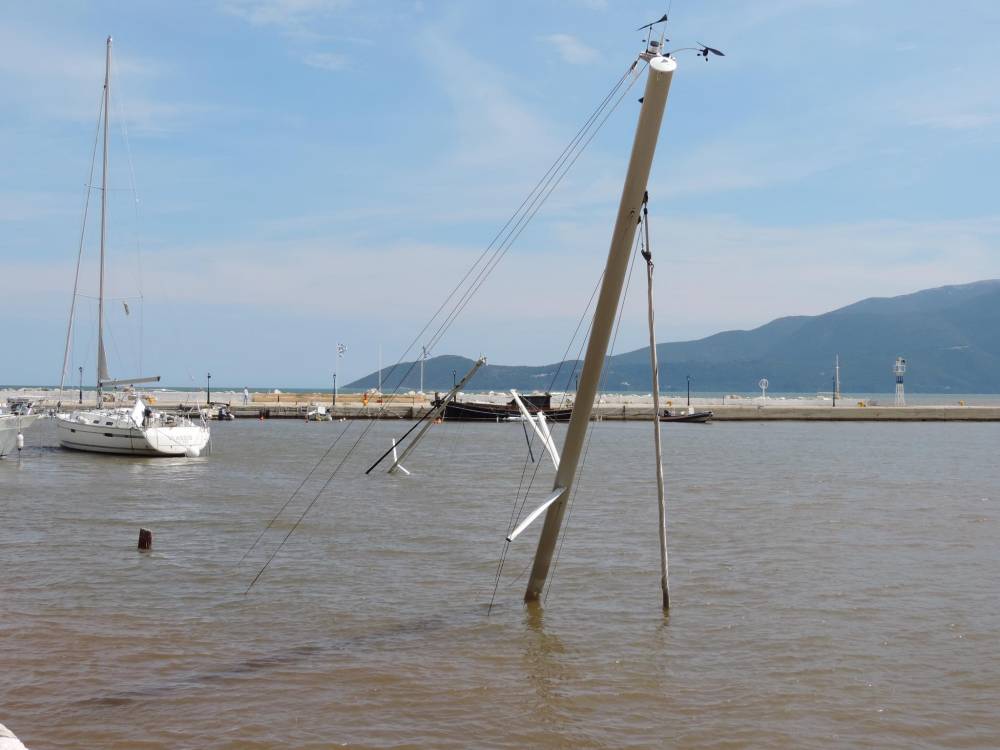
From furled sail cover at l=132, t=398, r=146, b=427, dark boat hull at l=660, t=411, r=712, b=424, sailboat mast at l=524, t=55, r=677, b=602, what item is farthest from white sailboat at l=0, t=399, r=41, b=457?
dark boat hull at l=660, t=411, r=712, b=424

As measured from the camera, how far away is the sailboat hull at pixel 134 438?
1863 inches

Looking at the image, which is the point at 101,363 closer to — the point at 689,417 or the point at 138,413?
the point at 138,413

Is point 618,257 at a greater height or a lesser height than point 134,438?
greater

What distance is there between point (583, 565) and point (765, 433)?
71172 mm

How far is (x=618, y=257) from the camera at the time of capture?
1276 centimetres

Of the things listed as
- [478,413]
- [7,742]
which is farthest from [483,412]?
[7,742]

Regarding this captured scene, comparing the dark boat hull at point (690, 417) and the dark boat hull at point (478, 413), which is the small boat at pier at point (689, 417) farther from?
the dark boat hull at point (478, 413)

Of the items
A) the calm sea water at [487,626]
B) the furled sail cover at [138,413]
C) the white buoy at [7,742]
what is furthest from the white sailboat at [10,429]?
the white buoy at [7,742]

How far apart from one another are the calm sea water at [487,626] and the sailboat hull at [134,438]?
14.5 m

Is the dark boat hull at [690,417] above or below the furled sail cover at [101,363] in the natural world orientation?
below

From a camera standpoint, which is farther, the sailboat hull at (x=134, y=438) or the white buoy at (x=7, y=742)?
the sailboat hull at (x=134, y=438)

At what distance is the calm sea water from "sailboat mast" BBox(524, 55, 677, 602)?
2.87m

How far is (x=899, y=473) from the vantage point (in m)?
45.2

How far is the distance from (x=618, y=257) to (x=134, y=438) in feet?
130
